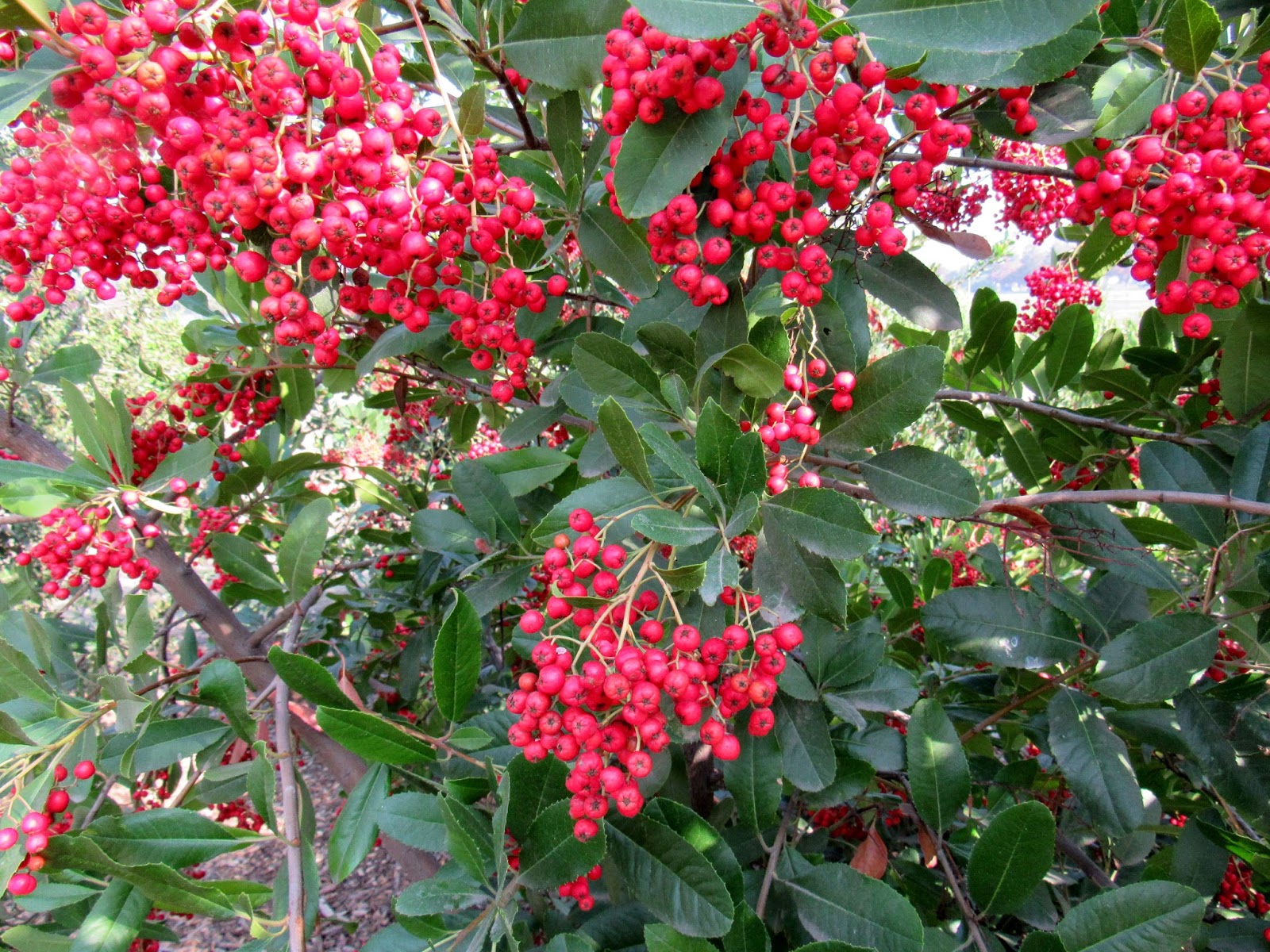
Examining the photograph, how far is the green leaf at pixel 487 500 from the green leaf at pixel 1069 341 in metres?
1.79

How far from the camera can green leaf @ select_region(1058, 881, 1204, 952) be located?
3.83 feet

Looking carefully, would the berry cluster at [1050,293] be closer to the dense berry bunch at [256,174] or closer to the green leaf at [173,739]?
the dense berry bunch at [256,174]

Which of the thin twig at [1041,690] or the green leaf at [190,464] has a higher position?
the green leaf at [190,464]

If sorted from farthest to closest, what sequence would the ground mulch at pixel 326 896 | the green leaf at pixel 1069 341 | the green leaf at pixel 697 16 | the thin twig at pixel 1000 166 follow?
the ground mulch at pixel 326 896 < the green leaf at pixel 1069 341 < the thin twig at pixel 1000 166 < the green leaf at pixel 697 16

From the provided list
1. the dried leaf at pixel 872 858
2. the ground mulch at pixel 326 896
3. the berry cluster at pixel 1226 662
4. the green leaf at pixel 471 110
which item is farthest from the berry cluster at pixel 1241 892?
the ground mulch at pixel 326 896

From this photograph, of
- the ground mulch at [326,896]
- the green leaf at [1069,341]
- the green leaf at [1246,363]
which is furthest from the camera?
the ground mulch at [326,896]

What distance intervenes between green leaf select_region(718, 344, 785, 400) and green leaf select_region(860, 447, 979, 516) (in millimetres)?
301

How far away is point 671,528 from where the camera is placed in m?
1.06

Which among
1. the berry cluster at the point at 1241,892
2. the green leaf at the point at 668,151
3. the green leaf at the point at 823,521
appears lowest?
the berry cluster at the point at 1241,892

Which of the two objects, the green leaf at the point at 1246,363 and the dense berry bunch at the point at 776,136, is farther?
the green leaf at the point at 1246,363

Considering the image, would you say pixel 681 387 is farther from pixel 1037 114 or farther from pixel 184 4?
pixel 184 4

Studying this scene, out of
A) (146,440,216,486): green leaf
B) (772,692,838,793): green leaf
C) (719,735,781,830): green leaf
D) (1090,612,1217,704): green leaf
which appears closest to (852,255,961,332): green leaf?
(1090,612,1217,704): green leaf

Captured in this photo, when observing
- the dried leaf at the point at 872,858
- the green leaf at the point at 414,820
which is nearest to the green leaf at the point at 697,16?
the green leaf at the point at 414,820

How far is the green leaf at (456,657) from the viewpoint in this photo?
4.63 ft
